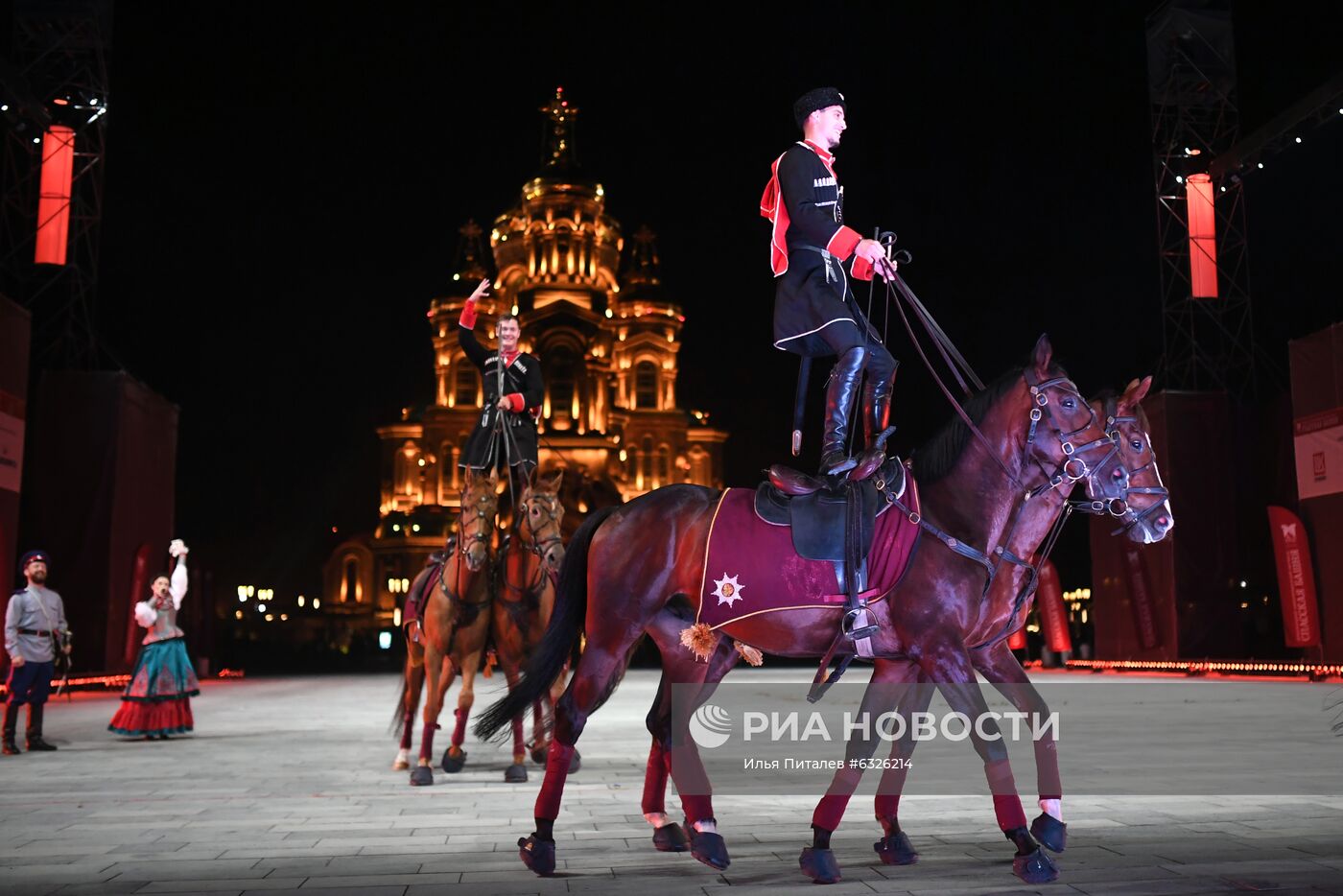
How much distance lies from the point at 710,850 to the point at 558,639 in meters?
1.28

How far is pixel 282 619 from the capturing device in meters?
68.4

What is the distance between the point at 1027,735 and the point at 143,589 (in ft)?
62.5

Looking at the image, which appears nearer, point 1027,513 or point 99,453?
point 1027,513

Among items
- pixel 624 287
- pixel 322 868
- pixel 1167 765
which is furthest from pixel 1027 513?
pixel 624 287

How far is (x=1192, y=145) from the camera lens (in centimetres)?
2611

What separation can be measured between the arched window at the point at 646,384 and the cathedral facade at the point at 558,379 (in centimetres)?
8

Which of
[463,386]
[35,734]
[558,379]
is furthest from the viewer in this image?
[463,386]

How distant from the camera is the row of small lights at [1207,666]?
2164 centimetres

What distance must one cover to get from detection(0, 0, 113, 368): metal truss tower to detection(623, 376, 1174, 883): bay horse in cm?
2026

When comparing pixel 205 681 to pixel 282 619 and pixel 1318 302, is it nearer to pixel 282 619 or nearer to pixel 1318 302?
pixel 1318 302

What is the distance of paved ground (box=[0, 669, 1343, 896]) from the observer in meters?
4.91

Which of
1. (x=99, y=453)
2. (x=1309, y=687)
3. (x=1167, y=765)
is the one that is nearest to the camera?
(x=1167, y=765)

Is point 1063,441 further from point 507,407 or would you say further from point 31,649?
point 31,649

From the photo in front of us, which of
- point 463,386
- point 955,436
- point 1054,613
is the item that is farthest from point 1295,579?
point 463,386
